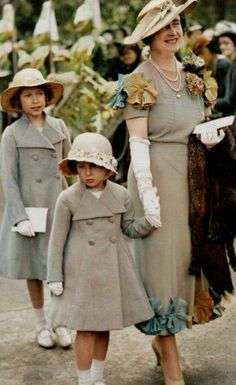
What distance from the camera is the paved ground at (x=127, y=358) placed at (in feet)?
11.8

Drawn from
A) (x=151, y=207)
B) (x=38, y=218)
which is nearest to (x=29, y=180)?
(x=38, y=218)

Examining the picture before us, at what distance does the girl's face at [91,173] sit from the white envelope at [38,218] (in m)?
0.73

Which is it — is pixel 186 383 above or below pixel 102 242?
below

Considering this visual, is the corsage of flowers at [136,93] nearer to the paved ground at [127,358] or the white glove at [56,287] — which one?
the white glove at [56,287]

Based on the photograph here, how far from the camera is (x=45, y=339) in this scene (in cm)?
400

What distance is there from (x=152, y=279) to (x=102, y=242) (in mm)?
324

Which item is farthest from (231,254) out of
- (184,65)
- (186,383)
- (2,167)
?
(2,167)

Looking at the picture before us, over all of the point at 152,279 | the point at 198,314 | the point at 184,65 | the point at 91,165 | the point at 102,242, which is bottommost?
the point at 198,314

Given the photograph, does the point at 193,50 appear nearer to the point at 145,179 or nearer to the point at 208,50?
the point at 208,50

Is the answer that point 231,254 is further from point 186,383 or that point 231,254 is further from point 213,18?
point 213,18

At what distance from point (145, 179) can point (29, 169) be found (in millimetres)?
1027

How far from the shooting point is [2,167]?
3875 millimetres

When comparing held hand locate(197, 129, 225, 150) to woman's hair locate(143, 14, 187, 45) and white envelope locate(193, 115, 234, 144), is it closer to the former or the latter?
white envelope locate(193, 115, 234, 144)

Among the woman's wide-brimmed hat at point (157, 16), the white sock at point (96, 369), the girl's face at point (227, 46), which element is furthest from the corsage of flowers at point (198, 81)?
the girl's face at point (227, 46)
